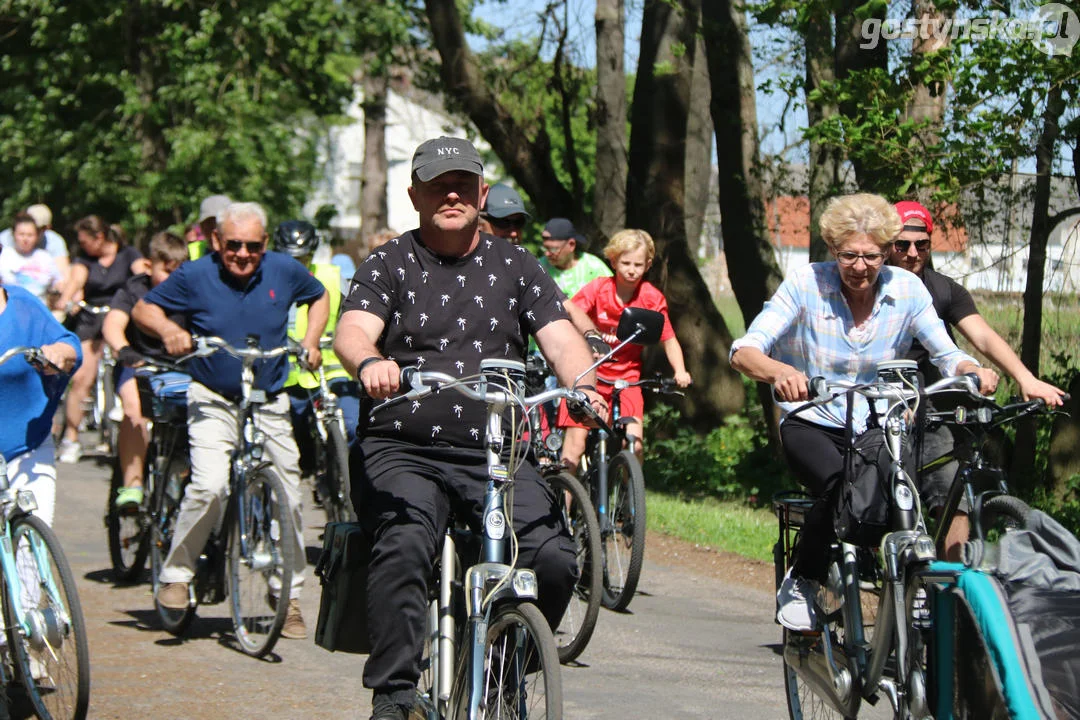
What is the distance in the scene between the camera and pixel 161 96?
91.0 feet

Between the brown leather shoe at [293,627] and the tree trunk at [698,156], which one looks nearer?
the brown leather shoe at [293,627]

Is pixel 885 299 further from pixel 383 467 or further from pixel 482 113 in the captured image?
pixel 482 113

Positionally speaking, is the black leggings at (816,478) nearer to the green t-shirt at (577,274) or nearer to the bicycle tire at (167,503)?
the bicycle tire at (167,503)

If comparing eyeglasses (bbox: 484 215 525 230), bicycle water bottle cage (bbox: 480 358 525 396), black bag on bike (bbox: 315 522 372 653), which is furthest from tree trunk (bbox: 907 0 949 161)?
black bag on bike (bbox: 315 522 372 653)

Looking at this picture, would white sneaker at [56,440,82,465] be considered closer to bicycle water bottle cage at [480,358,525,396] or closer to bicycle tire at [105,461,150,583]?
bicycle tire at [105,461,150,583]

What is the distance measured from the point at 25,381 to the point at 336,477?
130 inches

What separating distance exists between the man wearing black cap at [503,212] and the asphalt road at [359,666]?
232 centimetres

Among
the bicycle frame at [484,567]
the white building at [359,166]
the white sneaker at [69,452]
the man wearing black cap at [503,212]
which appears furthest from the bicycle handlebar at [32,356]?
the white building at [359,166]

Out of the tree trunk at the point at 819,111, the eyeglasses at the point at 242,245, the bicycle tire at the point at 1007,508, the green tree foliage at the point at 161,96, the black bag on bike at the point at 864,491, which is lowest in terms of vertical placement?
the bicycle tire at the point at 1007,508

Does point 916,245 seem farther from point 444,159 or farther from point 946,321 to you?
point 444,159

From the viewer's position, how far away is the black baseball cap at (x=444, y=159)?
493cm

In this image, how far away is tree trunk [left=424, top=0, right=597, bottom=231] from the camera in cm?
1616

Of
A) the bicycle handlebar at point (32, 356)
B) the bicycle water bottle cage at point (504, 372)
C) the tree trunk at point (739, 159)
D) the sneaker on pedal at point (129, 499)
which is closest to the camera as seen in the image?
the bicycle water bottle cage at point (504, 372)

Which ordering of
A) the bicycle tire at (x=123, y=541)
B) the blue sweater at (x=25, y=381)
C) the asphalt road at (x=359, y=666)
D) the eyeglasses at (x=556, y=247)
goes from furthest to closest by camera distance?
the eyeglasses at (x=556, y=247) < the bicycle tire at (x=123, y=541) < the asphalt road at (x=359, y=666) < the blue sweater at (x=25, y=381)
